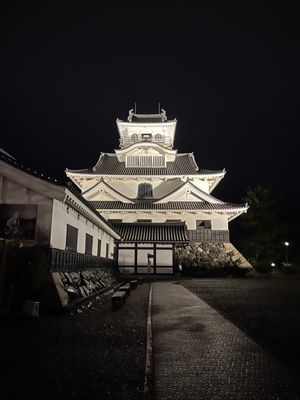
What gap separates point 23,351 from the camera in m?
3.72

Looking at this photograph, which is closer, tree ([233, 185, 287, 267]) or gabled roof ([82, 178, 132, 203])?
gabled roof ([82, 178, 132, 203])

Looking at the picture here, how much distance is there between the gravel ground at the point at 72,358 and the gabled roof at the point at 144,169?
81.7ft

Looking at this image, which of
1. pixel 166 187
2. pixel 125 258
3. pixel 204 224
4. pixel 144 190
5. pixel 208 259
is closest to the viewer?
pixel 125 258

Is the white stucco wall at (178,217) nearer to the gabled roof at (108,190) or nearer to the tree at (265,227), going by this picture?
the gabled roof at (108,190)

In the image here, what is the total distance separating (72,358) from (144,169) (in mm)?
28040

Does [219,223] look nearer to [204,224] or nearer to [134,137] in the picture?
[204,224]

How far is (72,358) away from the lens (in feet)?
11.4

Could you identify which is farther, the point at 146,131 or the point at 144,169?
the point at 146,131

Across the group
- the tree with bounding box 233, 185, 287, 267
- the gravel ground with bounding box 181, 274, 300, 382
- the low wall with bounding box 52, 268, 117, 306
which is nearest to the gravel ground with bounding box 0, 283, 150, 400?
the low wall with bounding box 52, 268, 117, 306

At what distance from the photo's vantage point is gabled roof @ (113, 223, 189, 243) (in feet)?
74.1

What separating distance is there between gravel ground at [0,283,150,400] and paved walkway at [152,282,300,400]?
0.96 ft

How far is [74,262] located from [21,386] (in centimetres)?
718

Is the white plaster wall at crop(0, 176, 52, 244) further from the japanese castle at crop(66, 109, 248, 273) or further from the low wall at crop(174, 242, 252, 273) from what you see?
the low wall at crop(174, 242, 252, 273)

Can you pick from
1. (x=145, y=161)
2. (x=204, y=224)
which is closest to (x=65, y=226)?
(x=204, y=224)
